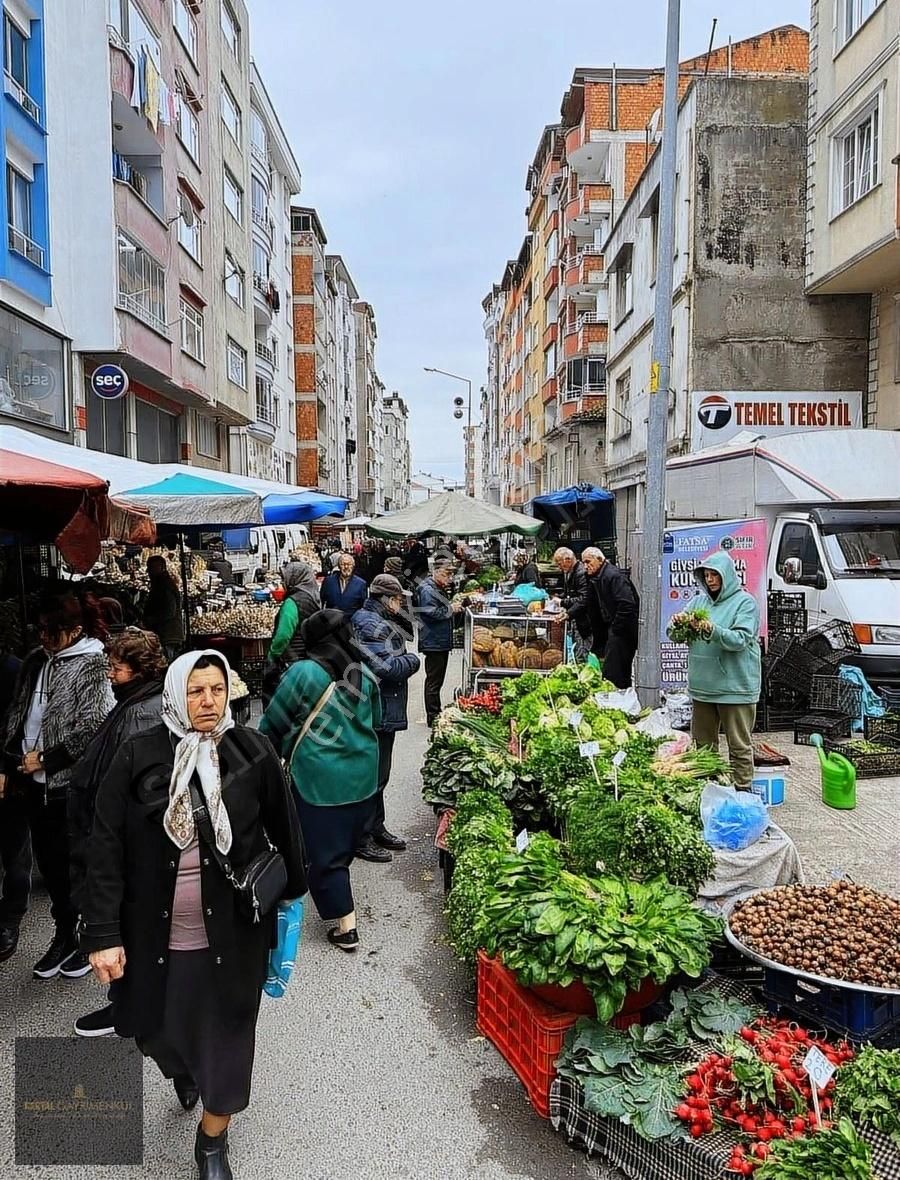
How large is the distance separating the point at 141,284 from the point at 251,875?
1843 centimetres

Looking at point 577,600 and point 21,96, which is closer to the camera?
point 577,600

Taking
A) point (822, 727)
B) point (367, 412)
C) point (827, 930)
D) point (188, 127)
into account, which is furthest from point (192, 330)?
point (367, 412)

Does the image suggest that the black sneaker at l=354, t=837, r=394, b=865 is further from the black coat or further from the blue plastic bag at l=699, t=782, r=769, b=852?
the black coat

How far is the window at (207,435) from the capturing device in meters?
26.3

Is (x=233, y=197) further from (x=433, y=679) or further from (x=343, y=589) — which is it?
(x=433, y=679)

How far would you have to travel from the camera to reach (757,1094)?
10.6 ft

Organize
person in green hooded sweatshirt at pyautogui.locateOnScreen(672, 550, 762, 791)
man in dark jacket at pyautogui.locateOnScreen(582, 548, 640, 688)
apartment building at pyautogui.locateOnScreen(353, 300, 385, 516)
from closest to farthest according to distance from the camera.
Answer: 1. person in green hooded sweatshirt at pyautogui.locateOnScreen(672, 550, 762, 791)
2. man in dark jacket at pyautogui.locateOnScreen(582, 548, 640, 688)
3. apartment building at pyautogui.locateOnScreen(353, 300, 385, 516)

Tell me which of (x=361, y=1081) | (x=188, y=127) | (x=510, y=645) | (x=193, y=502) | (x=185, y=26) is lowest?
(x=361, y=1081)

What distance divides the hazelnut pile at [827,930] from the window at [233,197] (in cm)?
2776

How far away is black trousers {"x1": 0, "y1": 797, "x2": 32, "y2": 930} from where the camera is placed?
4945mm

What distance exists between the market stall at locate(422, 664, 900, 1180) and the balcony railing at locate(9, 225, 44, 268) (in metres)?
14.2

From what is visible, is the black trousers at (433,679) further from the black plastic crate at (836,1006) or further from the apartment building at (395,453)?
the apartment building at (395,453)

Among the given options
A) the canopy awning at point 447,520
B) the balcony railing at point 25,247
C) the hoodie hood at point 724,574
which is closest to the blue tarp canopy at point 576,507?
the canopy awning at point 447,520

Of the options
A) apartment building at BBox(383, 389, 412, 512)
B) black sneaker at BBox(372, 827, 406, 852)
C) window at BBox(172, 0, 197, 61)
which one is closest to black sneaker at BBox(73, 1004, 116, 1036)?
black sneaker at BBox(372, 827, 406, 852)
